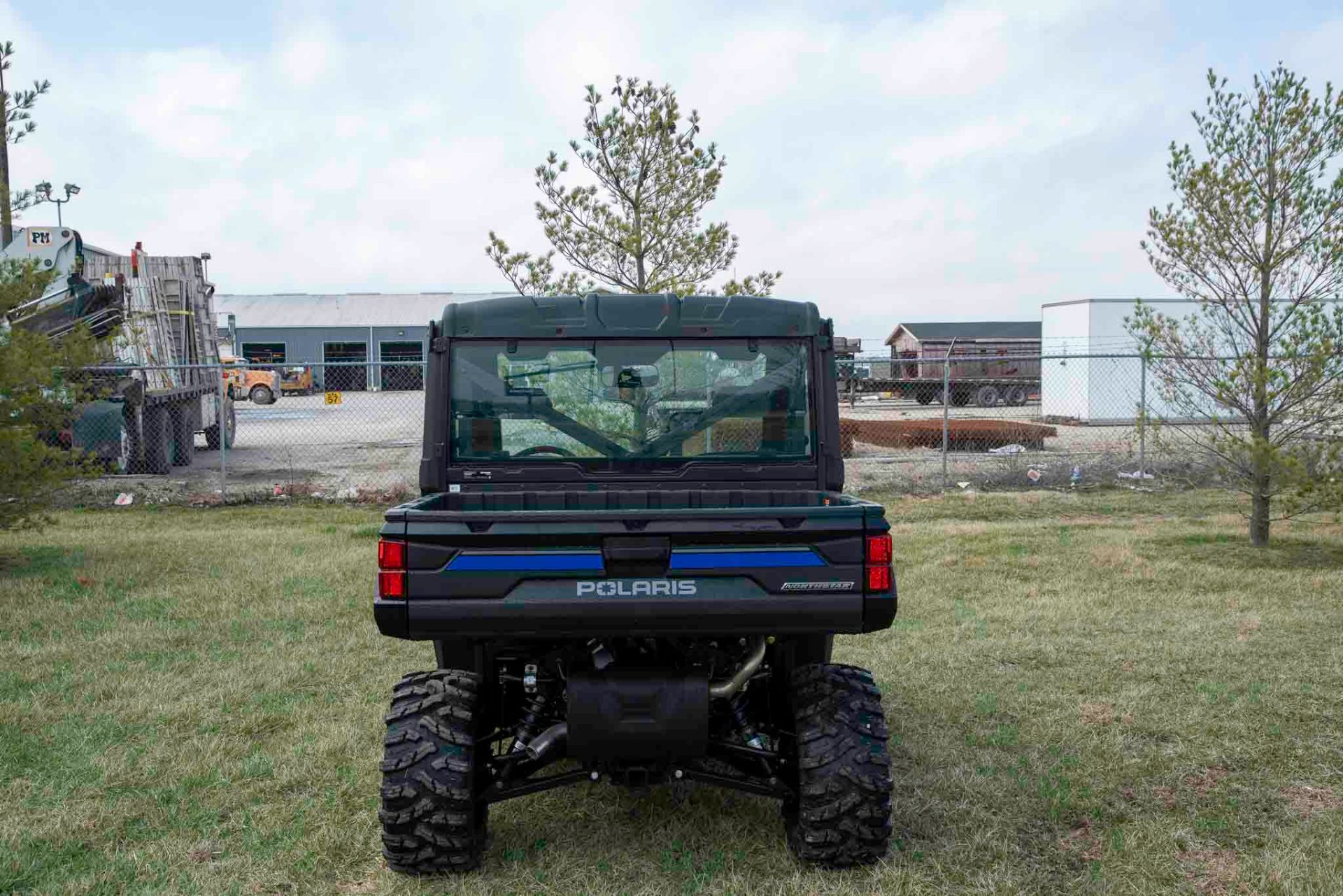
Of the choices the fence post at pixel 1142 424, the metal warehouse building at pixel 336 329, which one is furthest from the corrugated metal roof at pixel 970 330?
the fence post at pixel 1142 424

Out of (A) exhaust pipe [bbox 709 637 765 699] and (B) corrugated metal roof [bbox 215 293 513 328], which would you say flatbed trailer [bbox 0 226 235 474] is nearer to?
(A) exhaust pipe [bbox 709 637 765 699]

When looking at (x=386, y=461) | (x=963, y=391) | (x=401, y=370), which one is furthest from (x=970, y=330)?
(x=386, y=461)

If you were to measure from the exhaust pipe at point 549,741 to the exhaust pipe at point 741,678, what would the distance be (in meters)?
0.50

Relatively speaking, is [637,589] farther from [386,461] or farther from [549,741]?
[386,461]

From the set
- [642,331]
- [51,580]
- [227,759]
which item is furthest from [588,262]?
[227,759]

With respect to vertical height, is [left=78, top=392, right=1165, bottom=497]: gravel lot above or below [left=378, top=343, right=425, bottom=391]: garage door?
below

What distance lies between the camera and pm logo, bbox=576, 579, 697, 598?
3.46 metres

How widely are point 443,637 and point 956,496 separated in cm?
1049

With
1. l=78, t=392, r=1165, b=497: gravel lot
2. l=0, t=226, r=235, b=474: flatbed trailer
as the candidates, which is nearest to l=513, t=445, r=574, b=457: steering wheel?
l=78, t=392, r=1165, b=497: gravel lot

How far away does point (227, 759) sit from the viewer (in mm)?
4867

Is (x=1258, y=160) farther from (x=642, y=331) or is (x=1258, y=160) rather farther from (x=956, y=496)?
(x=642, y=331)

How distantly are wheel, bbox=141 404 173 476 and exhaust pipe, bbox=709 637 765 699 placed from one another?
1341 centimetres

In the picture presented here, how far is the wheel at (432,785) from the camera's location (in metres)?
3.62

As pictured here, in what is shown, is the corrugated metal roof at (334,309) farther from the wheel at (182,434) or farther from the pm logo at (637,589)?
the pm logo at (637,589)
